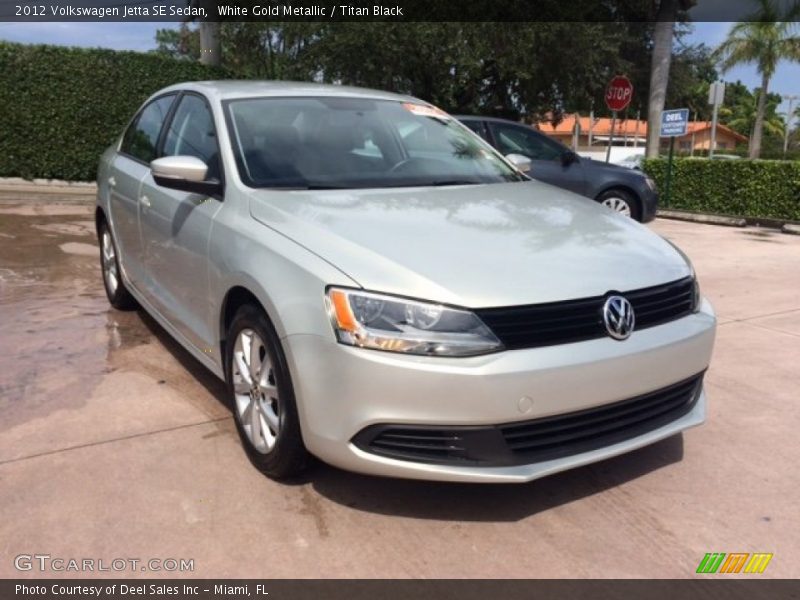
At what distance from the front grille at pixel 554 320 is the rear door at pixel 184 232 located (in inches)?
60.0

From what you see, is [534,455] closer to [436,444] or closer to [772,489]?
[436,444]

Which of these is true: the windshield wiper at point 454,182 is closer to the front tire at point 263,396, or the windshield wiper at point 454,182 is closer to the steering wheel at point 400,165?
the steering wheel at point 400,165

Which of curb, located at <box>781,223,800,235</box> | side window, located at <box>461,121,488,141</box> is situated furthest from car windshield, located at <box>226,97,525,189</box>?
curb, located at <box>781,223,800,235</box>

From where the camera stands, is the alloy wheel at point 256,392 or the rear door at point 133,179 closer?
the alloy wheel at point 256,392

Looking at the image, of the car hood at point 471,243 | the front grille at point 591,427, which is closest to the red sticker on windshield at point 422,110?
the car hood at point 471,243

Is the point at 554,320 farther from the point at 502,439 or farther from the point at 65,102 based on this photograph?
the point at 65,102

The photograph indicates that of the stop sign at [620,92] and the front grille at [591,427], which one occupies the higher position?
the stop sign at [620,92]

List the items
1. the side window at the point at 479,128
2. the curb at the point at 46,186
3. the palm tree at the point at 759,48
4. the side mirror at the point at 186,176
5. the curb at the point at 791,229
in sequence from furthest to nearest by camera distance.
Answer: the palm tree at the point at 759,48, the curb at the point at 46,186, the curb at the point at 791,229, the side window at the point at 479,128, the side mirror at the point at 186,176

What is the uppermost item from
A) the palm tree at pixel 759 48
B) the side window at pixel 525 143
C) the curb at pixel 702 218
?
the palm tree at pixel 759 48

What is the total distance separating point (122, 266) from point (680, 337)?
12.4ft

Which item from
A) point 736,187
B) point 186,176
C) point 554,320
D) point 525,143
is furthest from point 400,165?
point 736,187

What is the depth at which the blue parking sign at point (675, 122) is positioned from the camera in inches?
497

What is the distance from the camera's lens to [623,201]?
32.3 ft

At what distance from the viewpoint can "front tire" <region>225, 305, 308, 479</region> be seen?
282 cm
